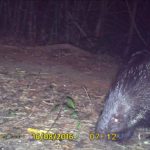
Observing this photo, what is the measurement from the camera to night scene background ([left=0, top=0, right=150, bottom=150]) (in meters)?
4.36

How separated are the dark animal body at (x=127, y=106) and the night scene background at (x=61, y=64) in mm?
173

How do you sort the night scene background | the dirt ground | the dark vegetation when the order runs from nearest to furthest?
1. the dirt ground
2. the night scene background
3. the dark vegetation

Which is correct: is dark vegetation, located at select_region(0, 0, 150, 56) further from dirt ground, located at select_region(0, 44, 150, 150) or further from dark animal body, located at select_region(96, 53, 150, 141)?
dark animal body, located at select_region(96, 53, 150, 141)

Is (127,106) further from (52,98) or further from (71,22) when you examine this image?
(71,22)

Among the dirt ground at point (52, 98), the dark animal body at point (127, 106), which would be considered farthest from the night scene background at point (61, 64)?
the dark animal body at point (127, 106)

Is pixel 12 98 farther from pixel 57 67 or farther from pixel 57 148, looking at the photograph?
pixel 57 67

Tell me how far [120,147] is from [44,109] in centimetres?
122

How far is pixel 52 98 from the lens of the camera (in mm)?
5383

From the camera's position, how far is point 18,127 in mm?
4359

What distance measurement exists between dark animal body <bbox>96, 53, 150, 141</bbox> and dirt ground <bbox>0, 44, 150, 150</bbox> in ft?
0.53

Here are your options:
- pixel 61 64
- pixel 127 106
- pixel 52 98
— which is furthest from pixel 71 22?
pixel 127 106

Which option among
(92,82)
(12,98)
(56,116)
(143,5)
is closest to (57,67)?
(92,82)

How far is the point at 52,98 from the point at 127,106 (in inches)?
55.7

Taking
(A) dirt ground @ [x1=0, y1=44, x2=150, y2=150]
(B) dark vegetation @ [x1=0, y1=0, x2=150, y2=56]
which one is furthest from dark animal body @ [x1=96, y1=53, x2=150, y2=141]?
(B) dark vegetation @ [x1=0, y1=0, x2=150, y2=56]
